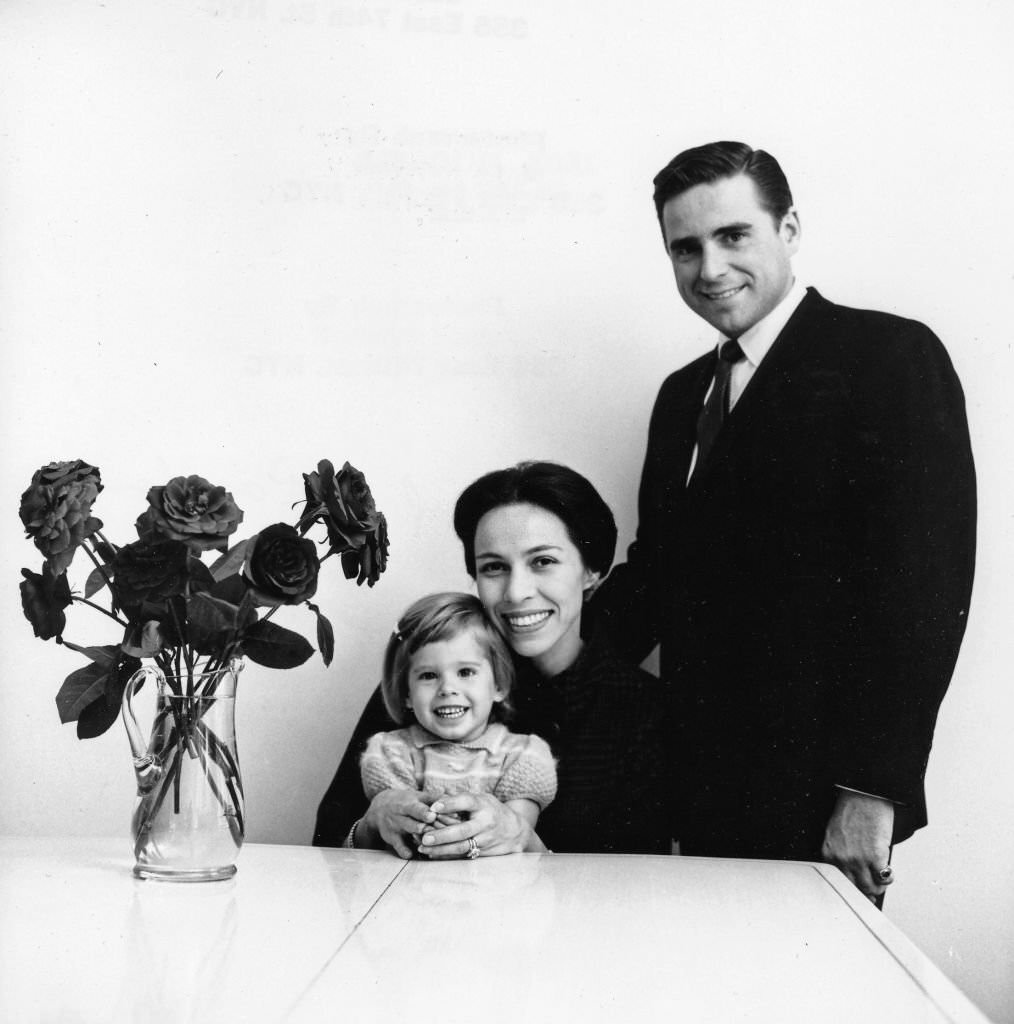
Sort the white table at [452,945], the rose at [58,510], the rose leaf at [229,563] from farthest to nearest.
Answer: the rose leaf at [229,563] → the rose at [58,510] → the white table at [452,945]

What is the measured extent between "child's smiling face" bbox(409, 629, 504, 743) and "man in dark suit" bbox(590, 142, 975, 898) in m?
0.15

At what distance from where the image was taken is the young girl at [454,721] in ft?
4.78

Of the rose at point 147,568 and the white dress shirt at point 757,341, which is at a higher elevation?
the white dress shirt at point 757,341

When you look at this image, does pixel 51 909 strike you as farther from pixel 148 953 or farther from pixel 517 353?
pixel 517 353

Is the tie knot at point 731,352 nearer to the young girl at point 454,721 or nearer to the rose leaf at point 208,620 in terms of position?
the young girl at point 454,721

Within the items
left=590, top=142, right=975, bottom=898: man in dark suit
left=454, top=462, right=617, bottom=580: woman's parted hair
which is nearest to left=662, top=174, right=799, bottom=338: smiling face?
left=590, top=142, right=975, bottom=898: man in dark suit

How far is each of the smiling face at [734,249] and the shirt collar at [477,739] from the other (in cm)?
55

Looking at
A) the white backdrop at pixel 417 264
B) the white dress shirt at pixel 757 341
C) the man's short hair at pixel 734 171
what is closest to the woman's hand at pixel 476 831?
the white backdrop at pixel 417 264

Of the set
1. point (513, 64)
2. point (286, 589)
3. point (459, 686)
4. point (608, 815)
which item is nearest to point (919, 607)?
point (608, 815)

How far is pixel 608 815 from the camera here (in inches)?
58.1

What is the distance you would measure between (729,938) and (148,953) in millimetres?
471

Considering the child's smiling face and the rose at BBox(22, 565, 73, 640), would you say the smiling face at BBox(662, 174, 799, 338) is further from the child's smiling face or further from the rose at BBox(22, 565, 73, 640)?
the rose at BBox(22, 565, 73, 640)

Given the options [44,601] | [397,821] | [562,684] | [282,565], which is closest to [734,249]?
[562,684]

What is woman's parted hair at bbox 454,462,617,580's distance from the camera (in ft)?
5.01
